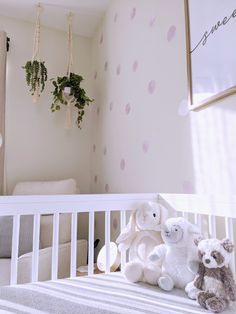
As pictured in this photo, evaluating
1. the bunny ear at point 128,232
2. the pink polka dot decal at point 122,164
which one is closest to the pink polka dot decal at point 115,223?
the pink polka dot decal at point 122,164

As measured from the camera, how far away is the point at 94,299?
737 mm

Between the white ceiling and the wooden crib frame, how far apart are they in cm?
172

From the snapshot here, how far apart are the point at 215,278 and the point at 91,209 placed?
53cm

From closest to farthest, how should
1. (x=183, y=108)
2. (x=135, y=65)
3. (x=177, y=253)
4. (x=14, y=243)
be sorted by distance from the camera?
(x=177, y=253)
(x=14, y=243)
(x=183, y=108)
(x=135, y=65)

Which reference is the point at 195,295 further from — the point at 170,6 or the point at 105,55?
the point at 105,55

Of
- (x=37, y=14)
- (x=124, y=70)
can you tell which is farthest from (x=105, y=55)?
(x=37, y=14)

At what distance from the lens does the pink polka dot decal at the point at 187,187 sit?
1094mm

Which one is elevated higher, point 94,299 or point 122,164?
point 122,164

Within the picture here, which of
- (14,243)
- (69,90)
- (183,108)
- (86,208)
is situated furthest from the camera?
(69,90)

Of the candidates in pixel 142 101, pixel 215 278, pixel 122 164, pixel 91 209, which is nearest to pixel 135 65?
pixel 142 101

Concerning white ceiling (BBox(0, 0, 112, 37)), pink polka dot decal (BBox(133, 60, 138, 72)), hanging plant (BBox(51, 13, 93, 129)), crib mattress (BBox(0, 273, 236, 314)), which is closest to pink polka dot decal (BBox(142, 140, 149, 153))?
pink polka dot decal (BBox(133, 60, 138, 72))

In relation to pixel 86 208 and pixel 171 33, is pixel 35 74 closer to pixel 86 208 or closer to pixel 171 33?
pixel 171 33

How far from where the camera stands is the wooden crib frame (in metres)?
0.86

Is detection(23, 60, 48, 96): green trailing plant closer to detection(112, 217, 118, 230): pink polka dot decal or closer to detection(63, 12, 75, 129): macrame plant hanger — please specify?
detection(63, 12, 75, 129): macrame plant hanger
